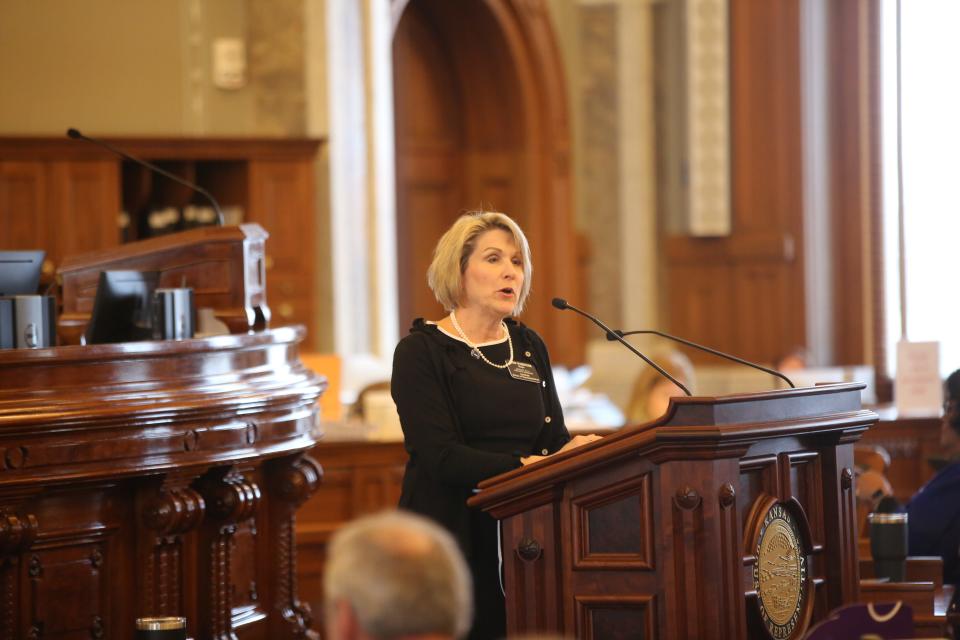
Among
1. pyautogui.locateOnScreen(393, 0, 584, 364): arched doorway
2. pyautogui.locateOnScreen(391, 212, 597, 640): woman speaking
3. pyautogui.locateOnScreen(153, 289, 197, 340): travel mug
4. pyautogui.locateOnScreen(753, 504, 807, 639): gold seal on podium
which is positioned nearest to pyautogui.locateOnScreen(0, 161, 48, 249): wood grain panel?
pyautogui.locateOnScreen(393, 0, 584, 364): arched doorway

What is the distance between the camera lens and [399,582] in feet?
5.80

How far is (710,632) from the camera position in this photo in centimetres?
299

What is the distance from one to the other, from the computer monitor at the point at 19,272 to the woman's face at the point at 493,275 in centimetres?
178

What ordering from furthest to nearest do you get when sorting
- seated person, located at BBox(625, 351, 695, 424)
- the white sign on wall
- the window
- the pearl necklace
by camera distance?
1. the window
2. the white sign on wall
3. seated person, located at BBox(625, 351, 695, 424)
4. the pearl necklace

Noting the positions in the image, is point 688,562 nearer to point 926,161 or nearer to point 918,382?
point 918,382

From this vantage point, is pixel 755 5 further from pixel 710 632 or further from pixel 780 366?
pixel 710 632

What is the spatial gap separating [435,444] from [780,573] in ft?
2.73

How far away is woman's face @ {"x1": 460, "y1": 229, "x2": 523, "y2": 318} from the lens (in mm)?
3654

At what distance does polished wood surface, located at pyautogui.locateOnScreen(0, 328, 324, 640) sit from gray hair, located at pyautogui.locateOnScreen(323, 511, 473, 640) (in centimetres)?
231

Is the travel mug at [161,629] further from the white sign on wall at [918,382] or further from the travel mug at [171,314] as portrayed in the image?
the white sign on wall at [918,382]

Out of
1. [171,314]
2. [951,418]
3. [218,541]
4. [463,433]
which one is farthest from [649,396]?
[463,433]

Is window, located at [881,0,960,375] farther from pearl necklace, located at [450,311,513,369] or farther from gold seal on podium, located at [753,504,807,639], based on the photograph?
gold seal on podium, located at [753,504,807,639]

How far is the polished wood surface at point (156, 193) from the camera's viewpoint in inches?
372

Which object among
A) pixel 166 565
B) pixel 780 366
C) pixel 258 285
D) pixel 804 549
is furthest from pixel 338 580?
pixel 780 366
